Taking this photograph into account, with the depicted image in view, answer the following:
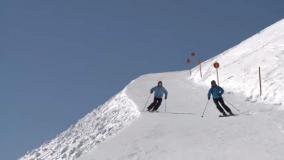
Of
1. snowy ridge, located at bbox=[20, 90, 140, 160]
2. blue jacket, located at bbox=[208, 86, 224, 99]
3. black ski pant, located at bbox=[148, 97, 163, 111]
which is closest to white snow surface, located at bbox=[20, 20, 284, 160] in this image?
snowy ridge, located at bbox=[20, 90, 140, 160]

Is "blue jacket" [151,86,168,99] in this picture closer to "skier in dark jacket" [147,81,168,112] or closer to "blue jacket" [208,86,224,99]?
"skier in dark jacket" [147,81,168,112]

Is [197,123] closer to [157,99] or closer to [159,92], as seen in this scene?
[157,99]

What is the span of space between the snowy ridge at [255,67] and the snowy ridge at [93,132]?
594 cm

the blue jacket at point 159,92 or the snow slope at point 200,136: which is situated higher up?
the blue jacket at point 159,92

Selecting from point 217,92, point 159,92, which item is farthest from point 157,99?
point 217,92

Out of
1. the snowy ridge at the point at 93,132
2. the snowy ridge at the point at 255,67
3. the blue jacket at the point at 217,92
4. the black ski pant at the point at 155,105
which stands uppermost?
the snowy ridge at the point at 255,67

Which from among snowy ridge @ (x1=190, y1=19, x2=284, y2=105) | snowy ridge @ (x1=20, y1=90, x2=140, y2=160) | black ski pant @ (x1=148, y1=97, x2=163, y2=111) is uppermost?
snowy ridge @ (x1=190, y1=19, x2=284, y2=105)

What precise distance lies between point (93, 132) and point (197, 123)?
489cm

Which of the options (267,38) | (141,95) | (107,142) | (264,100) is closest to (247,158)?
(107,142)

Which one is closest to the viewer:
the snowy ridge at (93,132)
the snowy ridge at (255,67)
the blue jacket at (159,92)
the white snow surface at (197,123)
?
the white snow surface at (197,123)

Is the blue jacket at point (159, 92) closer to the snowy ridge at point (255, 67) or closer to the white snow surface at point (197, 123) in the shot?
the white snow surface at point (197, 123)

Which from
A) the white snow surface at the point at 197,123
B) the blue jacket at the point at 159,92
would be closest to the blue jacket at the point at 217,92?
the white snow surface at the point at 197,123

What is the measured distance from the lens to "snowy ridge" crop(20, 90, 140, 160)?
68.2 feet

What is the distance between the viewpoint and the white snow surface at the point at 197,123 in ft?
53.7
